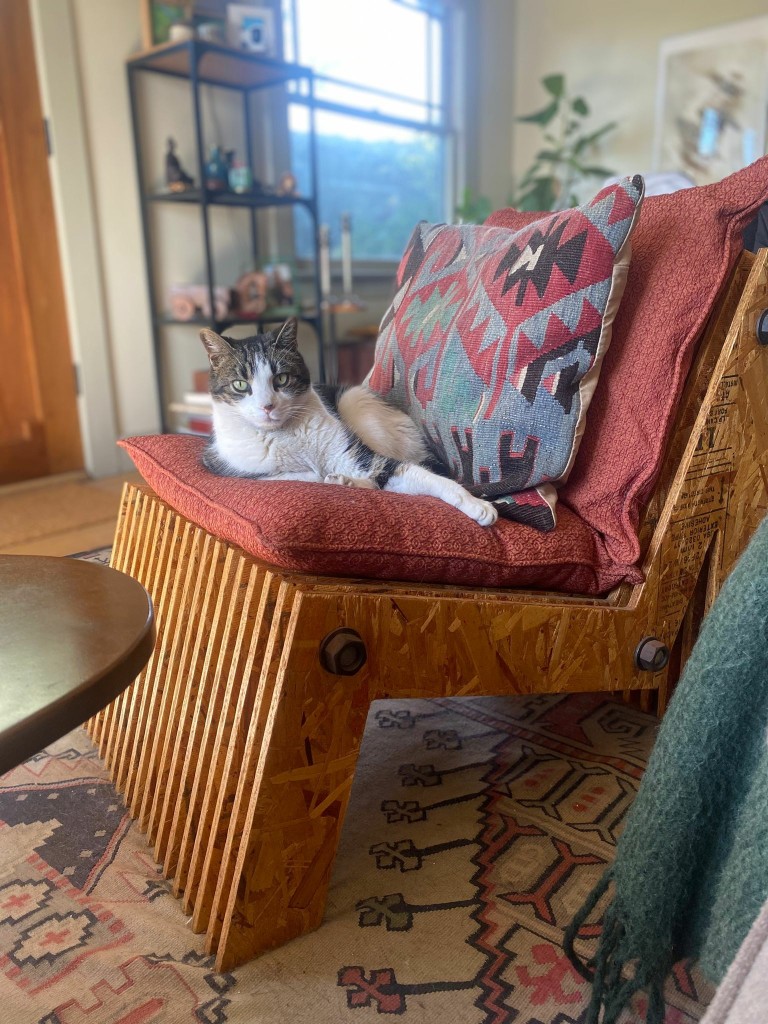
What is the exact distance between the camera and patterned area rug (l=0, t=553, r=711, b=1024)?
0.87 meters

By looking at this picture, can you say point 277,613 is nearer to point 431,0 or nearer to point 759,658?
point 759,658

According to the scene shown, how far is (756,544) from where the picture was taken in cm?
70

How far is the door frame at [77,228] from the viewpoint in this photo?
110 inches

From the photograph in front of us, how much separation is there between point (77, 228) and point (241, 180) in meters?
0.68

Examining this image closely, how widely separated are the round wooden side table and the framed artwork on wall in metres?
4.34

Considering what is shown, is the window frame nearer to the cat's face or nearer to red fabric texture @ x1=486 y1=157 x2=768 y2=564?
the cat's face

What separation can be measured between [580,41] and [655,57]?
526mm

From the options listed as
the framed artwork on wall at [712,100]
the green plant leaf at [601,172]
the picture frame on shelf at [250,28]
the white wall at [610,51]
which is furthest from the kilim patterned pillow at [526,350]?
the white wall at [610,51]

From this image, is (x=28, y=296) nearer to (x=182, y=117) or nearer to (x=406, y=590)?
(x=182, y=117)

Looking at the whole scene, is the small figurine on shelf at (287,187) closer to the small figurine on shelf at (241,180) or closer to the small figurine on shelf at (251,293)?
the small figurine on shelf at (241,180)

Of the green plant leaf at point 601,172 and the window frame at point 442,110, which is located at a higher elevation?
the window frame at point 442,110

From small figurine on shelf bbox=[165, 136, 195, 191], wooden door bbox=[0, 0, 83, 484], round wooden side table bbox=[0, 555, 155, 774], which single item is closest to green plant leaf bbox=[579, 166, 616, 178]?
small figurine on shelf bbox=[165, 136, 195, 191]

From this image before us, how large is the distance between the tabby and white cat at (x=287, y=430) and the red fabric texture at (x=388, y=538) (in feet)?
0.40

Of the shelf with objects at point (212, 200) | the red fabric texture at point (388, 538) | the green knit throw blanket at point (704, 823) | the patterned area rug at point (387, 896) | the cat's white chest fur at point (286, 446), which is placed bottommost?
the patterned area rug at point (387, 896)
